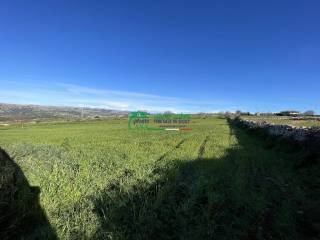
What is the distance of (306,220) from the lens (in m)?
5.62

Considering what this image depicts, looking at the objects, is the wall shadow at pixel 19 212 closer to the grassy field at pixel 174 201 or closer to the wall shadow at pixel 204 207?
the grassy field at pixel 174 201

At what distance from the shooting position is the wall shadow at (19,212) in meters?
4.85

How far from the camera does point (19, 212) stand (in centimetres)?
539

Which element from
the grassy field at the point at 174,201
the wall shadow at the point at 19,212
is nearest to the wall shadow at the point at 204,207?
the grassy field at the point at 174,201

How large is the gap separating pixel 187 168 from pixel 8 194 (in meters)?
5.86

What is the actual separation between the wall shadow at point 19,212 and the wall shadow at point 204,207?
3.66 feet

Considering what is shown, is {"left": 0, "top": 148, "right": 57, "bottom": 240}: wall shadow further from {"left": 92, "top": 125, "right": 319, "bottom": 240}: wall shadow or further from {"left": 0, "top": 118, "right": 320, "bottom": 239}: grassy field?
{"left": 92, "top": 125, "right": 319, "bottom": 240}: wall shadow

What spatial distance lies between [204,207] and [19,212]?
4.02 metres

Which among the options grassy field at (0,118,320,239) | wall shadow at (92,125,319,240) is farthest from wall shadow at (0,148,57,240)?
wall shadow at (92,125,319,240)

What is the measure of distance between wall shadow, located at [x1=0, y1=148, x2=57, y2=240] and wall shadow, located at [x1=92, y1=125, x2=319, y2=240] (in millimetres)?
1115

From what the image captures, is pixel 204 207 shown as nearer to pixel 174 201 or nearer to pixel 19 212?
pixel 174 201

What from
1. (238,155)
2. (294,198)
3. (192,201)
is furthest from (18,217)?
(238,155)

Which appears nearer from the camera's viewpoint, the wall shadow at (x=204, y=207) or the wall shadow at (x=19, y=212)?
the wall shadow at (x=19, y=212)

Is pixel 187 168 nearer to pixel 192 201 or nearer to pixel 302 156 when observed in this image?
pixel 192 201
